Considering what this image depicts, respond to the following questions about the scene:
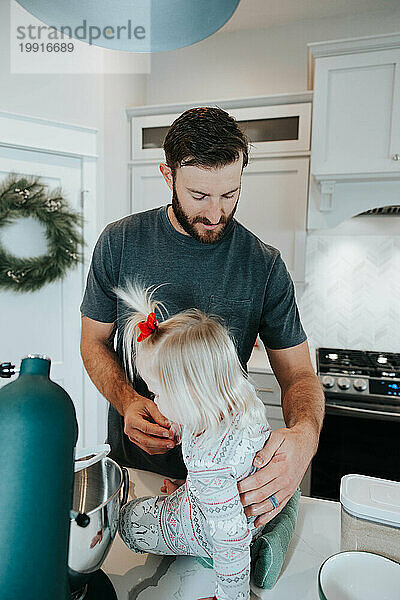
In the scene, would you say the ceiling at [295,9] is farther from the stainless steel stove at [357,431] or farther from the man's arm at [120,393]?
the man's arm at [120,393]

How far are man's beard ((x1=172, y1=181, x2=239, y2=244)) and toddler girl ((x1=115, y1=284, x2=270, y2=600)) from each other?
40 cm

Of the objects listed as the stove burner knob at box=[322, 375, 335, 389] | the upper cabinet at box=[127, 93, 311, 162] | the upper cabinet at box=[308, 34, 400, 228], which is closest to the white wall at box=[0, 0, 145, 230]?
the upper cabinet at box=[127, 93, 311, 162]

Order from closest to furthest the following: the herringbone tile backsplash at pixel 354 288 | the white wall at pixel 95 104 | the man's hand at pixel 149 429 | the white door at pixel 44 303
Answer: the man's hand at pixel 149 429, the white wall at pixel 95 104, the white door at pixel 44 303, the herringbone tile backsplash at pixel 354 288

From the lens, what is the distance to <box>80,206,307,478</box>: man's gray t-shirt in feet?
3.94

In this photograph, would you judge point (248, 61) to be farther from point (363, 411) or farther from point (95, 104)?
point (363, 411)

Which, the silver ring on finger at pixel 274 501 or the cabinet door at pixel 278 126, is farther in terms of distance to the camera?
the cabinet door at pixel 278 126

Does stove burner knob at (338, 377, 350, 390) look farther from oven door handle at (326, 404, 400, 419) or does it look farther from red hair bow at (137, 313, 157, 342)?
red hair bow at (137, 313, 157, 342)

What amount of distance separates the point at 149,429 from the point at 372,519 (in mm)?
419

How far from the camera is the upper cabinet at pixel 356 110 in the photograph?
2.13 m

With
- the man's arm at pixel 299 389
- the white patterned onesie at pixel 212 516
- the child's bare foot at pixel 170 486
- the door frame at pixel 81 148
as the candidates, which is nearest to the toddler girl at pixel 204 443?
the white patterned onesie at pixel 212 516

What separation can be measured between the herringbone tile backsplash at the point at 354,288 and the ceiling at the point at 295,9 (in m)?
1.09

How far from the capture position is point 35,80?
2.37 meters

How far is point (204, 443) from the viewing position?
2.35ft

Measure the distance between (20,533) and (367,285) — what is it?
2436 millimetres
